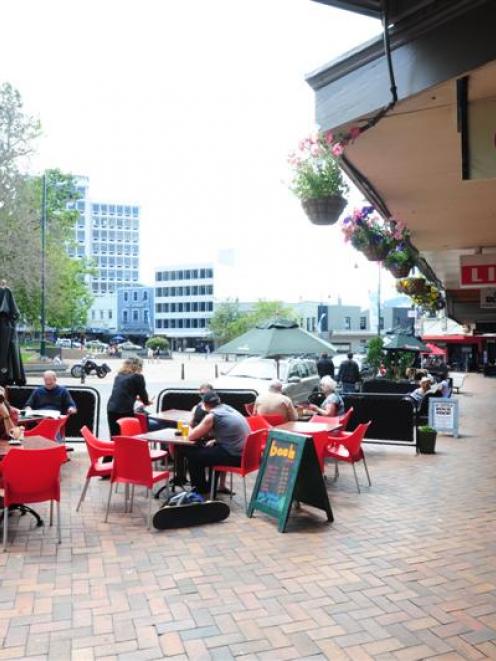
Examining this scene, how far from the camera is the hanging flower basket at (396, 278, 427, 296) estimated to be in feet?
47.0

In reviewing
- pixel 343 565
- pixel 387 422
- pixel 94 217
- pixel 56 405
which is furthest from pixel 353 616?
pixel 94 217

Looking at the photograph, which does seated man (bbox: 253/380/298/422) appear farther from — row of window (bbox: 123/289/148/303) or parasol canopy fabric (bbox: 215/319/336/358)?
row of window (bbox: 123/289/148/303)

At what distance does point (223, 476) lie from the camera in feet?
24.2

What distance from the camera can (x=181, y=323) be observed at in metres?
107

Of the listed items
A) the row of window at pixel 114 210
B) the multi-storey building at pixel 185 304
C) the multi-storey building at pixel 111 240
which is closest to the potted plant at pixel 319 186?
the multi-storey building at pixel 185 304

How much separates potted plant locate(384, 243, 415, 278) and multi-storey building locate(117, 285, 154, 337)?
336 feet

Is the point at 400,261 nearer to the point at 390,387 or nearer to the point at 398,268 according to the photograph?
the point at 398,268

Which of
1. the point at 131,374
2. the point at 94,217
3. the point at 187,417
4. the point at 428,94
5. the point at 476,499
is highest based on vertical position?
the point at 94,217

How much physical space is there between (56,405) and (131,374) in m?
1.30

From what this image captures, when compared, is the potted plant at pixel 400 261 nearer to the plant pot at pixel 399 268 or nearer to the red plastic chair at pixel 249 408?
the plant pot at pixel 399 268

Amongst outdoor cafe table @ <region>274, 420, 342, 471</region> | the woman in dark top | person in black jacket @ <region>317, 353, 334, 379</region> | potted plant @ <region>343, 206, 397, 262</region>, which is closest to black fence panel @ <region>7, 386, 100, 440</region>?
the woman in dark top

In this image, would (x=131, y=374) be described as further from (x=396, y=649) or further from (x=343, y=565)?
(x=396, y=649)

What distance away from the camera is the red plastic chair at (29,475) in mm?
5246

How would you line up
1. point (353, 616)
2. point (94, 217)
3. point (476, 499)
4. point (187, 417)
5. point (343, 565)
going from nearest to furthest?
point (353, 616) → point (343, 565) → point (476, 499) → point (187, 417) → point (94, 217)
